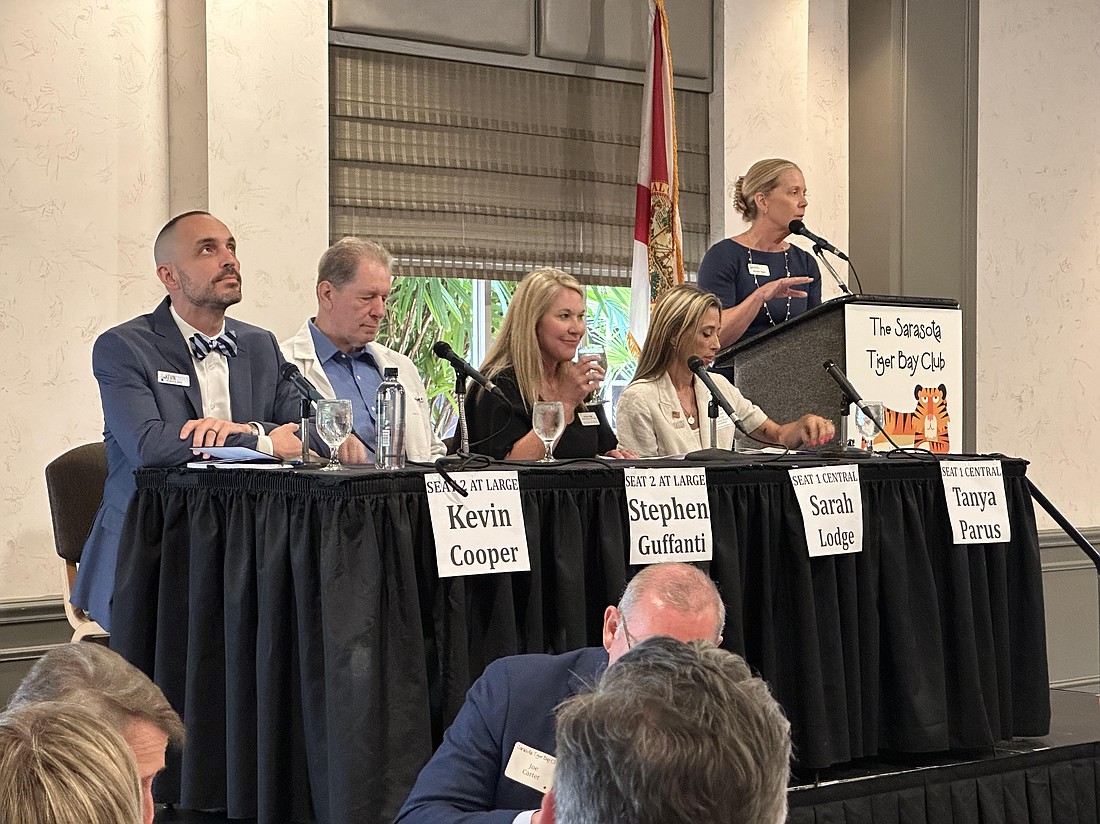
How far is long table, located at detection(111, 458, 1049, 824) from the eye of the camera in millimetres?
2291

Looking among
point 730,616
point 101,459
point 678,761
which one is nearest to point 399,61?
point 101,459

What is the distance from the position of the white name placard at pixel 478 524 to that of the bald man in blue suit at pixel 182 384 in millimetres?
724

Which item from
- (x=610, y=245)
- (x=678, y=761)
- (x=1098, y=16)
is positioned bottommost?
(x=678, y=761)

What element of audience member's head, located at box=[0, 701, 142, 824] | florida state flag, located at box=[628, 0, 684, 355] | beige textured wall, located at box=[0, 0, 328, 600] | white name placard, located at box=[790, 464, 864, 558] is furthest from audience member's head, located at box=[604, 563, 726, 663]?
florida state flag, located at box=[628, 0, 684, 355]

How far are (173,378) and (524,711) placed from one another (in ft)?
5.10

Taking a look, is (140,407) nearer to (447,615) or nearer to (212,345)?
(212,345)

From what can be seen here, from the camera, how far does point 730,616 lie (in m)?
2.74

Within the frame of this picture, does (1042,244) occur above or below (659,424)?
above

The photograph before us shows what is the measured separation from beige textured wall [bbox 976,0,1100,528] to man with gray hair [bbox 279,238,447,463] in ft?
11.2

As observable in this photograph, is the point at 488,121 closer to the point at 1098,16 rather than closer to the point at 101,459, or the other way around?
the point at 101,459

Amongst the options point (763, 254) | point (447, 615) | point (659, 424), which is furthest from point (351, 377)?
point (763, 254)

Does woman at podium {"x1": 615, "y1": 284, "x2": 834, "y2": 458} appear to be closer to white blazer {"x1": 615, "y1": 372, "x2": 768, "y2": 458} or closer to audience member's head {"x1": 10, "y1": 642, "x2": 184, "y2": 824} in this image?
white blazer {"x1": 615, "y1": 372, "x2": 768, "y2": 458}

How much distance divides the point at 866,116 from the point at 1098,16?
4.68ft

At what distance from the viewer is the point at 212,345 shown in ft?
10.8
